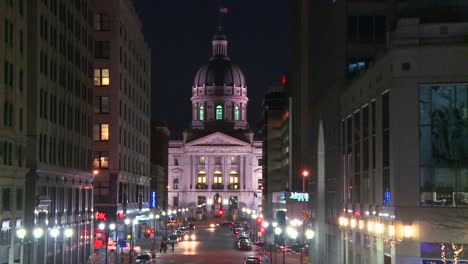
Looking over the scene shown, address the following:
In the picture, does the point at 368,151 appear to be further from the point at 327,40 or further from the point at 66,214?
the point at 66,214

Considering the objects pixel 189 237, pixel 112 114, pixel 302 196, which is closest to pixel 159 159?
pixel 189 237

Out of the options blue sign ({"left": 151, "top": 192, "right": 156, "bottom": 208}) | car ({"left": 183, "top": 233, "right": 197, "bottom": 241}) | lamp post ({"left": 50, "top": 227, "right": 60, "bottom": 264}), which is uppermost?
blue sign ({"left": 151, "top": 192, "right": 156, "bottom": 208})

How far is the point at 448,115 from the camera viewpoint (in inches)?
1682

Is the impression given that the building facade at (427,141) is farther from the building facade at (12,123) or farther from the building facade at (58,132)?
the building facade at (58,132)

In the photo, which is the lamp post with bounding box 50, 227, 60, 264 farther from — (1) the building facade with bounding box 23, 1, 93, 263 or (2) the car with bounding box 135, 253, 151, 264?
(2) the car with bounding box 135, 253, 151, 264

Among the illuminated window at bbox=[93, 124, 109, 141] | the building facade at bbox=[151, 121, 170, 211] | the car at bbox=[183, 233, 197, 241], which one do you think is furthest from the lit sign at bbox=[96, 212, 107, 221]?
the building facade at bbox=[151, 121, 170, 211]

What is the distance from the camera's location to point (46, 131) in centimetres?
6750

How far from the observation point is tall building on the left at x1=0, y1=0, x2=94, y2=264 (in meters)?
56.2

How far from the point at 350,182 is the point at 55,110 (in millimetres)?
24109

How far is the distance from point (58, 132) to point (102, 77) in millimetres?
38064

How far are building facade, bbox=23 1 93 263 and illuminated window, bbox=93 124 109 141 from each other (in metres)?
22.4

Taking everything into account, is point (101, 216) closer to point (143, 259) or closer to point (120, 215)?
point (120, 215)

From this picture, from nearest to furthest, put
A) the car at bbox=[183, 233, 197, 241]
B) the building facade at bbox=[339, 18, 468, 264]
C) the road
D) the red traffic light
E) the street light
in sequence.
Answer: the building facade at bbox=[339, 18, 468, 264] < the street light < the road < the red traffic light < the car at bbox=[183, 233, 197, 241]

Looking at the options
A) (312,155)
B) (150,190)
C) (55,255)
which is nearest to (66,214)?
(55,255)
